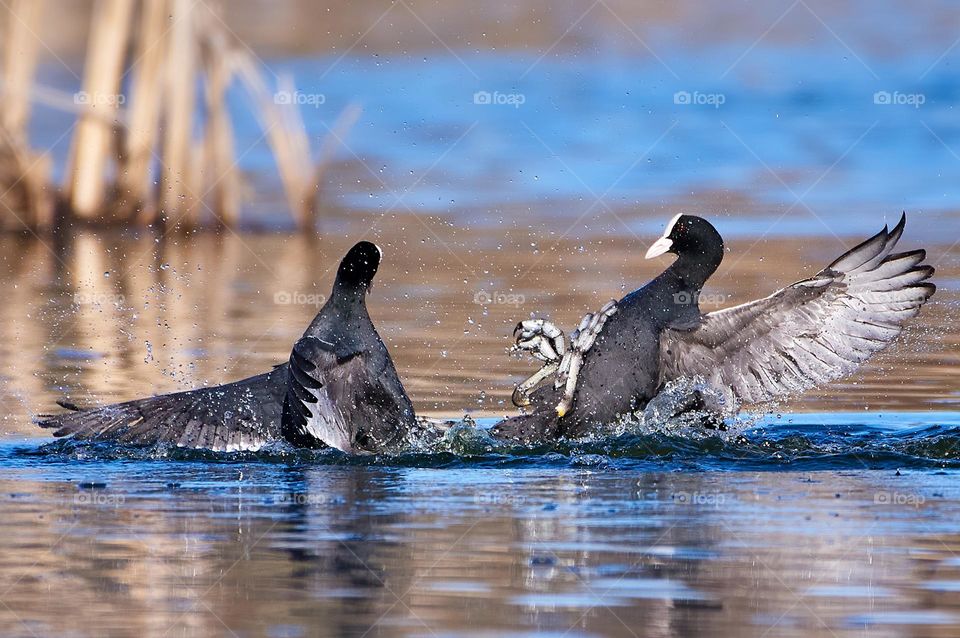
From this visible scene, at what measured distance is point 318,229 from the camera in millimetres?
17281

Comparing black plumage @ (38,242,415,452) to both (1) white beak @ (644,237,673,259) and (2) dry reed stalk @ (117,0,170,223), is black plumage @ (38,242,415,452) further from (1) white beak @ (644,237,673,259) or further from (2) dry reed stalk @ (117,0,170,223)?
(2) dry reed stalk @ (117,0,170,223)

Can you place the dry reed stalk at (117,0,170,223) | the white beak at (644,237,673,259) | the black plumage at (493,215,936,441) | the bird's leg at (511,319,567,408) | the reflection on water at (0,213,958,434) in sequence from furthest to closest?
the dry reed stalk at (117,0,170,223) → the reflection on water at (0,213,958,434) → the white beak at (644,237,673,259) → the black plumage at (493,215,936,441) → the bird's leg at (511,319,567,408)

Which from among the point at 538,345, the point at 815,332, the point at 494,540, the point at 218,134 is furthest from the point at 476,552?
the point at 218,134

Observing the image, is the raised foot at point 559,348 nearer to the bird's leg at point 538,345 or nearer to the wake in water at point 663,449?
the bird's leg at point 538,345

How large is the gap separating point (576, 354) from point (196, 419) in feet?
6.11

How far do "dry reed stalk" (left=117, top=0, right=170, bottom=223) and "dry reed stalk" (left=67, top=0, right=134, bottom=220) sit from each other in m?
0.18

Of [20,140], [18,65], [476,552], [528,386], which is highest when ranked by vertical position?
[18,65]

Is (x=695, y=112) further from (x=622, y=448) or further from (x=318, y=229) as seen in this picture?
(x=622, y=448)

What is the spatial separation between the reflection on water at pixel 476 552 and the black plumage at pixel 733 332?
106 cm

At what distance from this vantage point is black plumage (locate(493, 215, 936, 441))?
8383mm

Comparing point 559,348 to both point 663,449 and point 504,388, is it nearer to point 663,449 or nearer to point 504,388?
point 663,449

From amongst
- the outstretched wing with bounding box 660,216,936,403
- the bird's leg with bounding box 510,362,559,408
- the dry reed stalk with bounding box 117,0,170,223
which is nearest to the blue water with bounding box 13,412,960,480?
the bird's leg with bounding box 510,362,559,408

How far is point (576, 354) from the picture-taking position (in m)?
8.38

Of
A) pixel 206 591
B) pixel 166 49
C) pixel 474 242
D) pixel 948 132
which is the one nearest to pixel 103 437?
pixel 206 591
